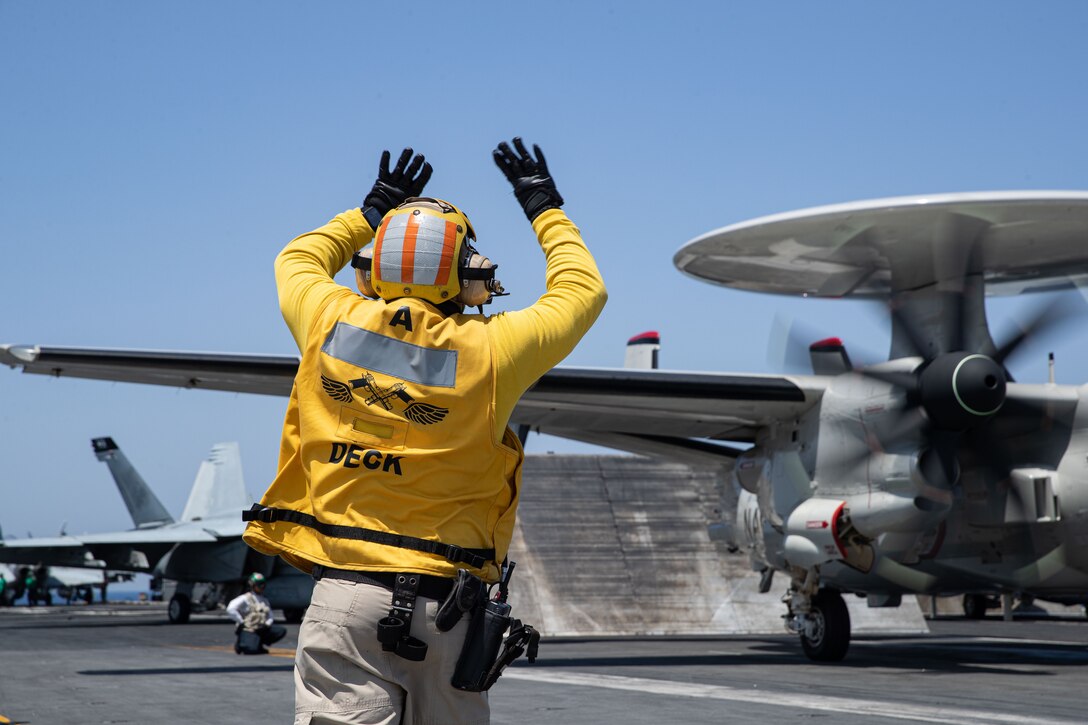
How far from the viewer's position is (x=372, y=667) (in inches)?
117

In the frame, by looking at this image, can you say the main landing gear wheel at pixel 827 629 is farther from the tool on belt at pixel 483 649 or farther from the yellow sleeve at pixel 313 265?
the tool on belt at pixel 483 649

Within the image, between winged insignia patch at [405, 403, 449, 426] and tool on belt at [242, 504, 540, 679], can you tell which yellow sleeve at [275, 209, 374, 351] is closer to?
winged insignia patch at [405, 403, 449, 426]

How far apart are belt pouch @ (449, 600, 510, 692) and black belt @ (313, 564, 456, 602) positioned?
4.1 inches

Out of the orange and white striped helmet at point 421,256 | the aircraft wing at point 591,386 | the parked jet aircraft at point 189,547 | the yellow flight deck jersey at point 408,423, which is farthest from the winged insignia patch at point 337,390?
the parked jet aircraft at point 189,547

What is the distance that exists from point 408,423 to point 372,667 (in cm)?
65

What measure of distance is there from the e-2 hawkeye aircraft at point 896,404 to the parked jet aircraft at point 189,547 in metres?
19.9

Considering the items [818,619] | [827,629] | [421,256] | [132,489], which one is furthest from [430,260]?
[132,489]

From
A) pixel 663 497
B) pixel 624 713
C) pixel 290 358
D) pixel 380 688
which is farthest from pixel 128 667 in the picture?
pixel 663 497

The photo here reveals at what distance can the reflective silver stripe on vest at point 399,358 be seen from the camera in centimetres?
308

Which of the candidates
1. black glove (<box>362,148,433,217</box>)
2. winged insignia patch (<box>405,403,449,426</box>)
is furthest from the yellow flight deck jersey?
black glove (<box>362,148,433,217</box>)

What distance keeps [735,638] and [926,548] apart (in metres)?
10.8

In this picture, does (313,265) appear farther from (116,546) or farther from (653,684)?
(116,546)

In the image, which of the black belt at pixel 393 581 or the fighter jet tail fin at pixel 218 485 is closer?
the black belt at pixel 393 581

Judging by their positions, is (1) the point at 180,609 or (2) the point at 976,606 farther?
(2) the point at 976,606
